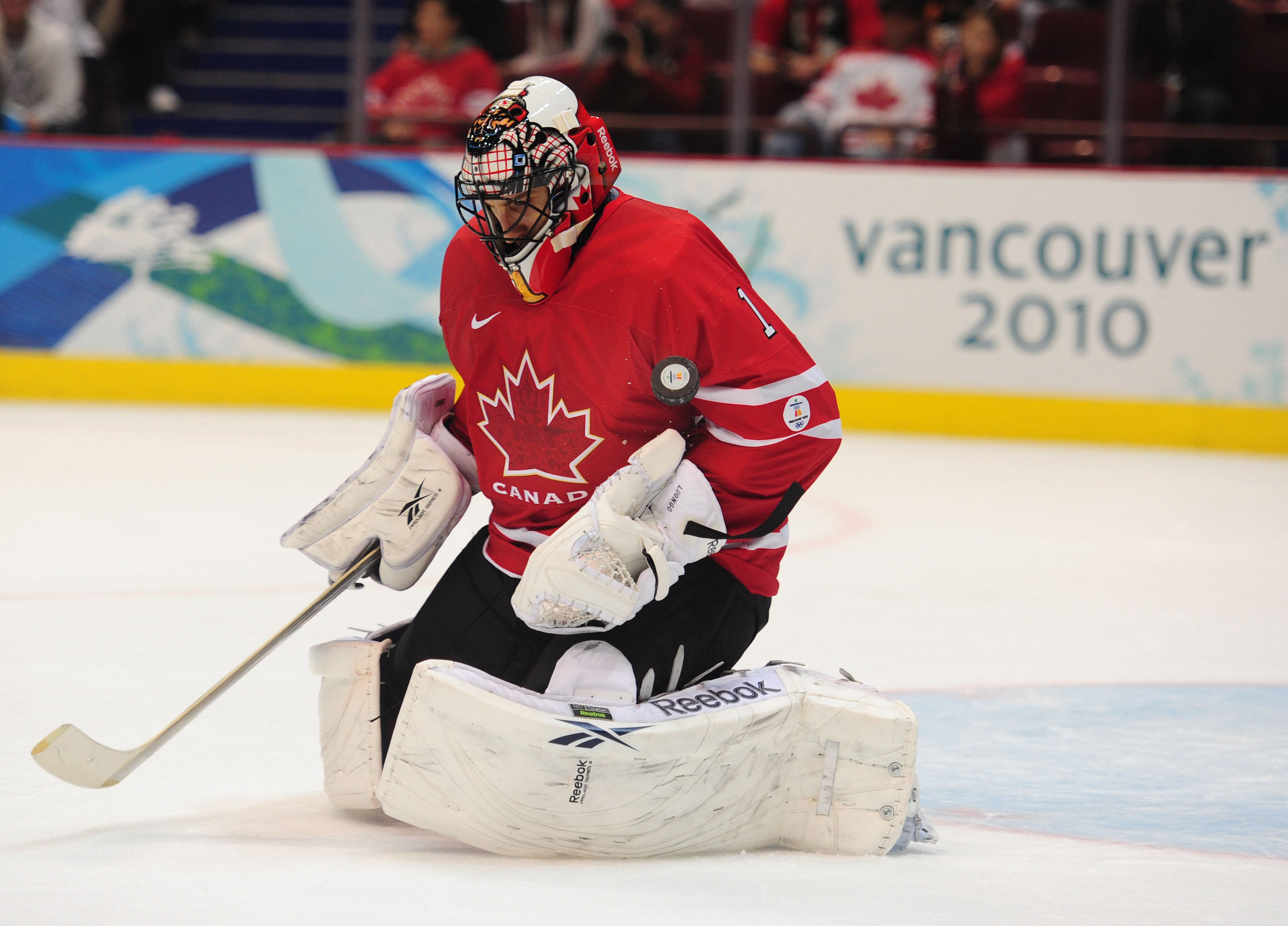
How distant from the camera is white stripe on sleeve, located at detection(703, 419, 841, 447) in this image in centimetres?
215

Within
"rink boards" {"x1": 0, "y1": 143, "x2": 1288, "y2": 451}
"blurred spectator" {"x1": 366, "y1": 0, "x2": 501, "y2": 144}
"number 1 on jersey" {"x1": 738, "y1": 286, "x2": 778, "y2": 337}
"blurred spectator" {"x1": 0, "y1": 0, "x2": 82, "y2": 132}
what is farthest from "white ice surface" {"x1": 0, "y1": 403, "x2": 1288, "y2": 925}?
"blurred spectator" {"x1": 366, "y1": 0, "x2": 501, "y2": 144}

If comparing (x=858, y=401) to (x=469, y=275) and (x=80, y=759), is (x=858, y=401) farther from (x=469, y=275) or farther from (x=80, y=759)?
(x=80, y=759)

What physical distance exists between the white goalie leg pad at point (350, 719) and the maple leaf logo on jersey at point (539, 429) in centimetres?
31

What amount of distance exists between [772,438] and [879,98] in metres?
4.92

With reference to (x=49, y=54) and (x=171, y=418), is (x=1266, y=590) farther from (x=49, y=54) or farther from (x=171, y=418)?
(x=49, y=54)

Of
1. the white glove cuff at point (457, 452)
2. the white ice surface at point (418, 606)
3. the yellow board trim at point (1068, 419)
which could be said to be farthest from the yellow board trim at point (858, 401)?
the white glove cuff at point (457, 452)

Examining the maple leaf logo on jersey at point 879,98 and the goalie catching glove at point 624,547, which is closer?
the goalie catching glove at point 624,547

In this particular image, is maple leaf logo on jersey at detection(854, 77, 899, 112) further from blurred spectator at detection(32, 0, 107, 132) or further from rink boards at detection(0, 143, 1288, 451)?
blurred spectator at detection(32, 0, 107, 132)

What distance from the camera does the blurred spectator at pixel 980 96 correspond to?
6.61 meters

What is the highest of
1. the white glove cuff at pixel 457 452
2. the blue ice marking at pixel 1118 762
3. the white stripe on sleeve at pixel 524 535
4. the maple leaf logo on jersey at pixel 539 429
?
the maple leaf logo on jersey at pixel 539 429

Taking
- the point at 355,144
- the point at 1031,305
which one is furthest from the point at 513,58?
the point at 1031,305

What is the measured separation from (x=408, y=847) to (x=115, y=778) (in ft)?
1.36

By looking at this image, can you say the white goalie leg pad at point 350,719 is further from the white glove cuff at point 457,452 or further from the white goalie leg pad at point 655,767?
the white glove cuff at point 457,452

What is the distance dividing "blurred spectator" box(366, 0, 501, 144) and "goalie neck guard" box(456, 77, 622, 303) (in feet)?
16.2
